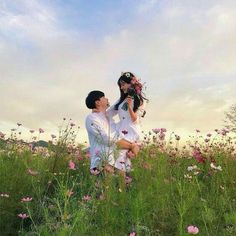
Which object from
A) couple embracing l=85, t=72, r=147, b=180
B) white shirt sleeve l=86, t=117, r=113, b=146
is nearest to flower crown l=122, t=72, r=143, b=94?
couple embracing l=85, t=72, r=147, b=180

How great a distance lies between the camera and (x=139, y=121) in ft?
25.6

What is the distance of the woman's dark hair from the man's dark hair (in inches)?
11.0

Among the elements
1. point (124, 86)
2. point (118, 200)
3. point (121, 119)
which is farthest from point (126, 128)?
point (118, 200)

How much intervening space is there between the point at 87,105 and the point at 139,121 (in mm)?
737

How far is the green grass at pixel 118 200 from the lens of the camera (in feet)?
18.3

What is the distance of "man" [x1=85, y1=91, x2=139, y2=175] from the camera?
7.17m

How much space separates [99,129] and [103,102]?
2.09 feet

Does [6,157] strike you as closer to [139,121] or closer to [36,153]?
[36,153]

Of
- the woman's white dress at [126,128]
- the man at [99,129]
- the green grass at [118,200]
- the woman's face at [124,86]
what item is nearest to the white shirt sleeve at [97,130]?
the man at [99,129]

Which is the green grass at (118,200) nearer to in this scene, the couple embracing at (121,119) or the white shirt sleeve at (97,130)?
the couple embracing at (121,119)

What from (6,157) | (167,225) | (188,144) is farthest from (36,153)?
(167,225)

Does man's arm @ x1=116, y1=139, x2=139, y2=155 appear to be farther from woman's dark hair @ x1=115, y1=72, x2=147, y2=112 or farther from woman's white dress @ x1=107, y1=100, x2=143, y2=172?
woman's dark hair @ x1=115, y1=72, x2=147, y2=112

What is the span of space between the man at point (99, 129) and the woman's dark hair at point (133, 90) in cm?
25

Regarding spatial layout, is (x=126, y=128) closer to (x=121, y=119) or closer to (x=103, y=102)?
(x=121, y=119)
